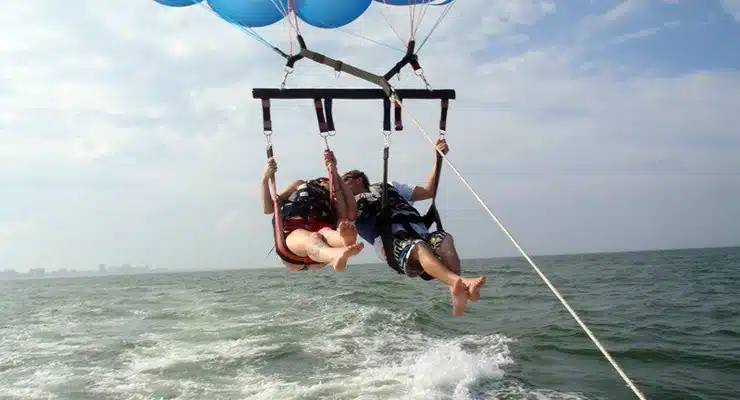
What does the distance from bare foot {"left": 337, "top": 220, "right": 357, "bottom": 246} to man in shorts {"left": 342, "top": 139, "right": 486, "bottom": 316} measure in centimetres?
59

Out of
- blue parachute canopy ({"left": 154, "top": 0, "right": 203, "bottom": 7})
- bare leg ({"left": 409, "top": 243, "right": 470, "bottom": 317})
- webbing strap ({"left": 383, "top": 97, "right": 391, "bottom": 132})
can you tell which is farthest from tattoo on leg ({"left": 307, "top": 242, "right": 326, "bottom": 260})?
blue parachute canopy ({"left": 154, "top": 0, "right": 203, "bottom": 7})

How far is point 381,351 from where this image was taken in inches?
411

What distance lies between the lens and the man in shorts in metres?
3.81

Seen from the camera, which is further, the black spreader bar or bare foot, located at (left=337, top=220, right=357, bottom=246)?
the black spreader bar

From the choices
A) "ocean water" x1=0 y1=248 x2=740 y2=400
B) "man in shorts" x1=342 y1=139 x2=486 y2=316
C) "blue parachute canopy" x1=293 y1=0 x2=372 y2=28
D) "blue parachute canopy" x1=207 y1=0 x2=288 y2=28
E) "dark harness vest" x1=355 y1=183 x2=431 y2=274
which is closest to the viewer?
"man in shorts" x1=342 y1=139 x2=486 y2=316

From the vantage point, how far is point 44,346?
12.7 metres

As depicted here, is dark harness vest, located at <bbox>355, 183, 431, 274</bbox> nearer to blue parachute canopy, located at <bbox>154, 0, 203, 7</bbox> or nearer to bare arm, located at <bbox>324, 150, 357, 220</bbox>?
bare arm, located at <bbox>324, 150, 357, 220</bbox>

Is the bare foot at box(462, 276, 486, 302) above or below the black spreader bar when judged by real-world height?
below

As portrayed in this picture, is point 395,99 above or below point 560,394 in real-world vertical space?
above

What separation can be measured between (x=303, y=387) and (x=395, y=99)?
202 inches

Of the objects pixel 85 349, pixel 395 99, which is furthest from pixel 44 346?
pixel 395 99

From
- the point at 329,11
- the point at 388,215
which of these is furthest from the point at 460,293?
the point at 329,11

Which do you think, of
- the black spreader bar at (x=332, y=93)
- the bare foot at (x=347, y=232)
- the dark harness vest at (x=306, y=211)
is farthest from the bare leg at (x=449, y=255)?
the black spreader bar at (x=332, y=93)

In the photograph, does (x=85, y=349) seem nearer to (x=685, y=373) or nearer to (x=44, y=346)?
(x=44, y=346)
